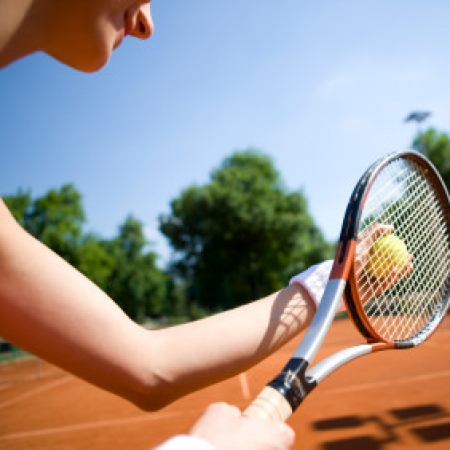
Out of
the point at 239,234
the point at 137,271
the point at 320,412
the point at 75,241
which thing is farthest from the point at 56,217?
the point at 320,412

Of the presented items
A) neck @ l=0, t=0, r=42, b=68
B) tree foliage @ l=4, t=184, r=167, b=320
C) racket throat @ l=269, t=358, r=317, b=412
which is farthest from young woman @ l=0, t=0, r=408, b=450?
tree foliage @ l=4, t=184, r=167, b=320

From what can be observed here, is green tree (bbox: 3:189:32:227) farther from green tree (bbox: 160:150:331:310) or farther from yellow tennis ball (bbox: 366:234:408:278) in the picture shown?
yellow tennis ball (bbox: 366:234:408:278)

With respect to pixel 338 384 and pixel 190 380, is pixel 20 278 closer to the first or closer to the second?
pixel 190 380

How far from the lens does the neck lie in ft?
2.25

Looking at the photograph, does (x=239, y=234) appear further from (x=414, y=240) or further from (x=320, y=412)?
(x=414, y=240)

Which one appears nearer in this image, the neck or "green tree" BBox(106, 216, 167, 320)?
the neck

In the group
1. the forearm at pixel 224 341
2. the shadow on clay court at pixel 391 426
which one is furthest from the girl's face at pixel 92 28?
the shadow on clay court at pixel 391 426

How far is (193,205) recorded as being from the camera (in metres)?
26.1

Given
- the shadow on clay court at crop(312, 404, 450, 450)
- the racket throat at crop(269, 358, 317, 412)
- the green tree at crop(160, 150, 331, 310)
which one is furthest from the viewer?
the green tree at crop(160, 150, 331, 310)

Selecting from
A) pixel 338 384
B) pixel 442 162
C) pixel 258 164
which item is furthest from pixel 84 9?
pixel 442 162

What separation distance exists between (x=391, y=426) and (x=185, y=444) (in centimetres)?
269

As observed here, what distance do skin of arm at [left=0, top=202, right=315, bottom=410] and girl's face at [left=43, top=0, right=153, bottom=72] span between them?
33cm

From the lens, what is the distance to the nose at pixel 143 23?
0.86 m

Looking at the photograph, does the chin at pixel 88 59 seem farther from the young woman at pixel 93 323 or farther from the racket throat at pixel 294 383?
the racket throat at pixel 294 383
